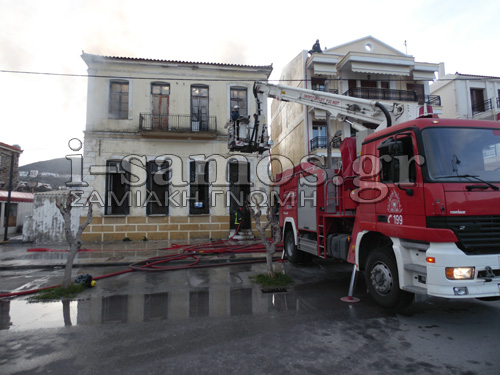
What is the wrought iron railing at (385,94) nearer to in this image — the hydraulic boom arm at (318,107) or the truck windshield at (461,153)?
the hydraulic boom arm at (318,107)

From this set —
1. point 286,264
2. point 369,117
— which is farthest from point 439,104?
point 286,264

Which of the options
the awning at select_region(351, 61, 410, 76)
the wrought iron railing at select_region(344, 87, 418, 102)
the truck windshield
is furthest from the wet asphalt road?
the awning at select_region(351, 61, 410, 76)

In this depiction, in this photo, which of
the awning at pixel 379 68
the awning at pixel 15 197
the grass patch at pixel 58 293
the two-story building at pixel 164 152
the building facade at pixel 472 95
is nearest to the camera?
the grass patch at pixel 58 293

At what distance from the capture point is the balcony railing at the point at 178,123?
13.6 metres

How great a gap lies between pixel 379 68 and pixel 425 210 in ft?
58.7

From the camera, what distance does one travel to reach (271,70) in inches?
573

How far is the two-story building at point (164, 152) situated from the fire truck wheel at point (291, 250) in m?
4.50

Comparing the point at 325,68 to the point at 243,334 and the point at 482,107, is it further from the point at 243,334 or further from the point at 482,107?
the point at 243,334

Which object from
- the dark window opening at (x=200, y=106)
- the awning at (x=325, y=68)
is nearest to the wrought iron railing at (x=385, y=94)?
the awning at (x=325, y=68)

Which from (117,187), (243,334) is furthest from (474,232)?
(117,187)

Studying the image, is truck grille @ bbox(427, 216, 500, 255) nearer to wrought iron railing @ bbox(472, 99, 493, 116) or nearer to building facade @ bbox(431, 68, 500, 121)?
Result: building facade @ bbox(431, 68, 500, 121)

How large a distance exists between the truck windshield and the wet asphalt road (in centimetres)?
218

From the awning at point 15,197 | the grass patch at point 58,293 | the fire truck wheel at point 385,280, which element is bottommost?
the grass patch at point 58,293

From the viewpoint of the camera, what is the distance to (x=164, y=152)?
13.8 meters
